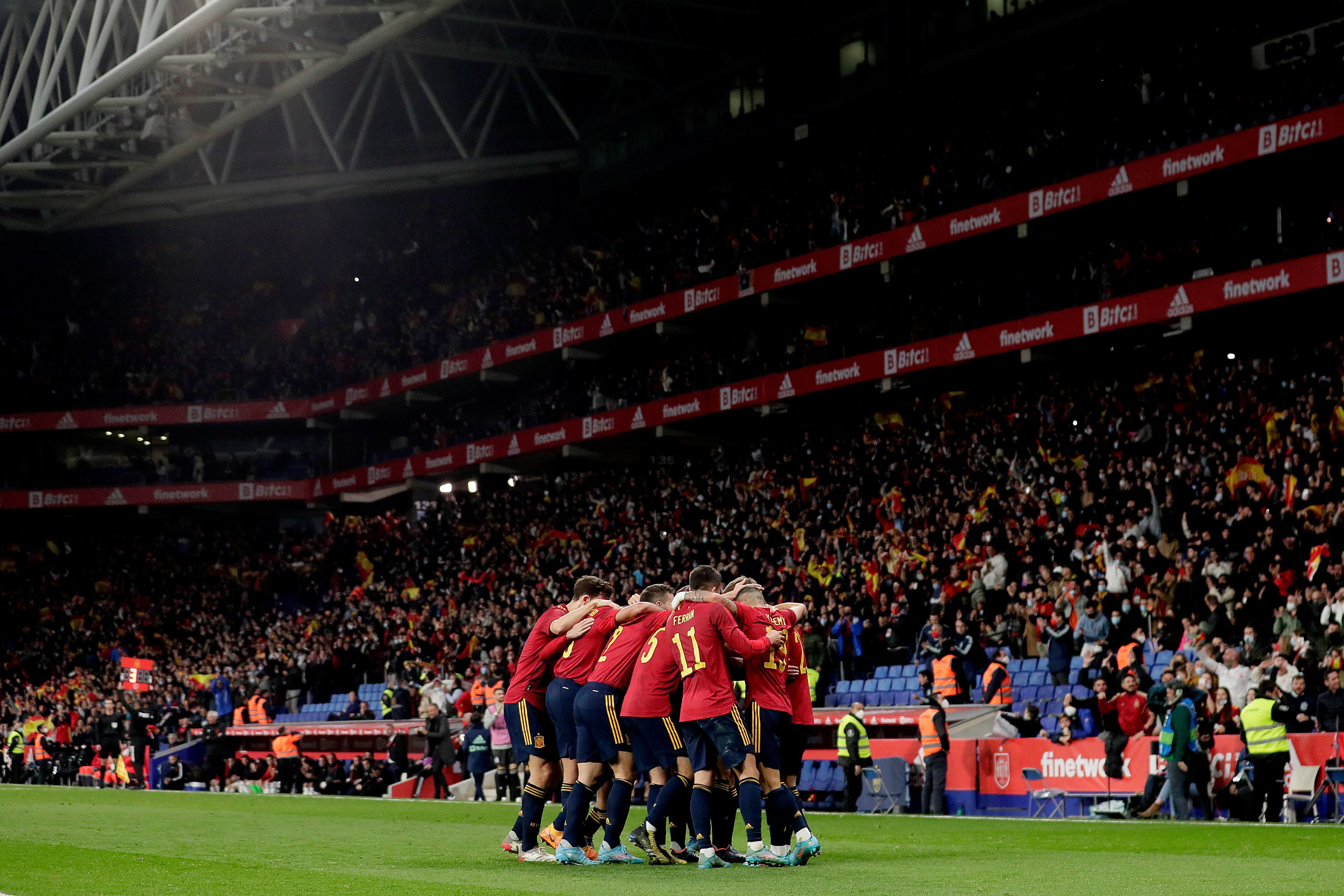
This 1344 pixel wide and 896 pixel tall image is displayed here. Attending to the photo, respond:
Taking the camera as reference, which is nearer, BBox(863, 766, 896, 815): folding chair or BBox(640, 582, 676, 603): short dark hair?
BBox(640, 582, 676, 603): short dark hair

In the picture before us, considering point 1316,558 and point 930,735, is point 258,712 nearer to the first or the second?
point 930,735

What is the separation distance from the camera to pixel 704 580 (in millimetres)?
11562

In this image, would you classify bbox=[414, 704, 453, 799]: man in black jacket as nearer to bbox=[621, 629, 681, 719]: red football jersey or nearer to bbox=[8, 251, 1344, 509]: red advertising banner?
bbox=[8, 251, 1344, 509]: red advertising banner

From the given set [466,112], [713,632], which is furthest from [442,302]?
[713,632]

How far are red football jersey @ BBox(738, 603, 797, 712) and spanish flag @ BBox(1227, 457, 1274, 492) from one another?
48.4 feet

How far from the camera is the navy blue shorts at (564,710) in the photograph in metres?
12.3

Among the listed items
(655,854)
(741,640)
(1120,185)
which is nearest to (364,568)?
(1120,185)

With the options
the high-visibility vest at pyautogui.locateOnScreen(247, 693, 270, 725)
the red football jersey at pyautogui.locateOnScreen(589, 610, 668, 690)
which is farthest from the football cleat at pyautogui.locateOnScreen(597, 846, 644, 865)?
the high-visibility vest at pyautogui.locateOnScreen(247, 693, 270, 725)

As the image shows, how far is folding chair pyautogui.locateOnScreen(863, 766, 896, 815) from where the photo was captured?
21234 millimetres

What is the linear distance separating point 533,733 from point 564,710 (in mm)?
453

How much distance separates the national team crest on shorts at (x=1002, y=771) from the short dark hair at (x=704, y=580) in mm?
9787

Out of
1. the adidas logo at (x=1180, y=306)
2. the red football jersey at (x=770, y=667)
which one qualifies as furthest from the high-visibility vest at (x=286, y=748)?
the red football jersey at (x=770, y=667)

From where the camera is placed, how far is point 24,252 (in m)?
60.8

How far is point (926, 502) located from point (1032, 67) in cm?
1138
